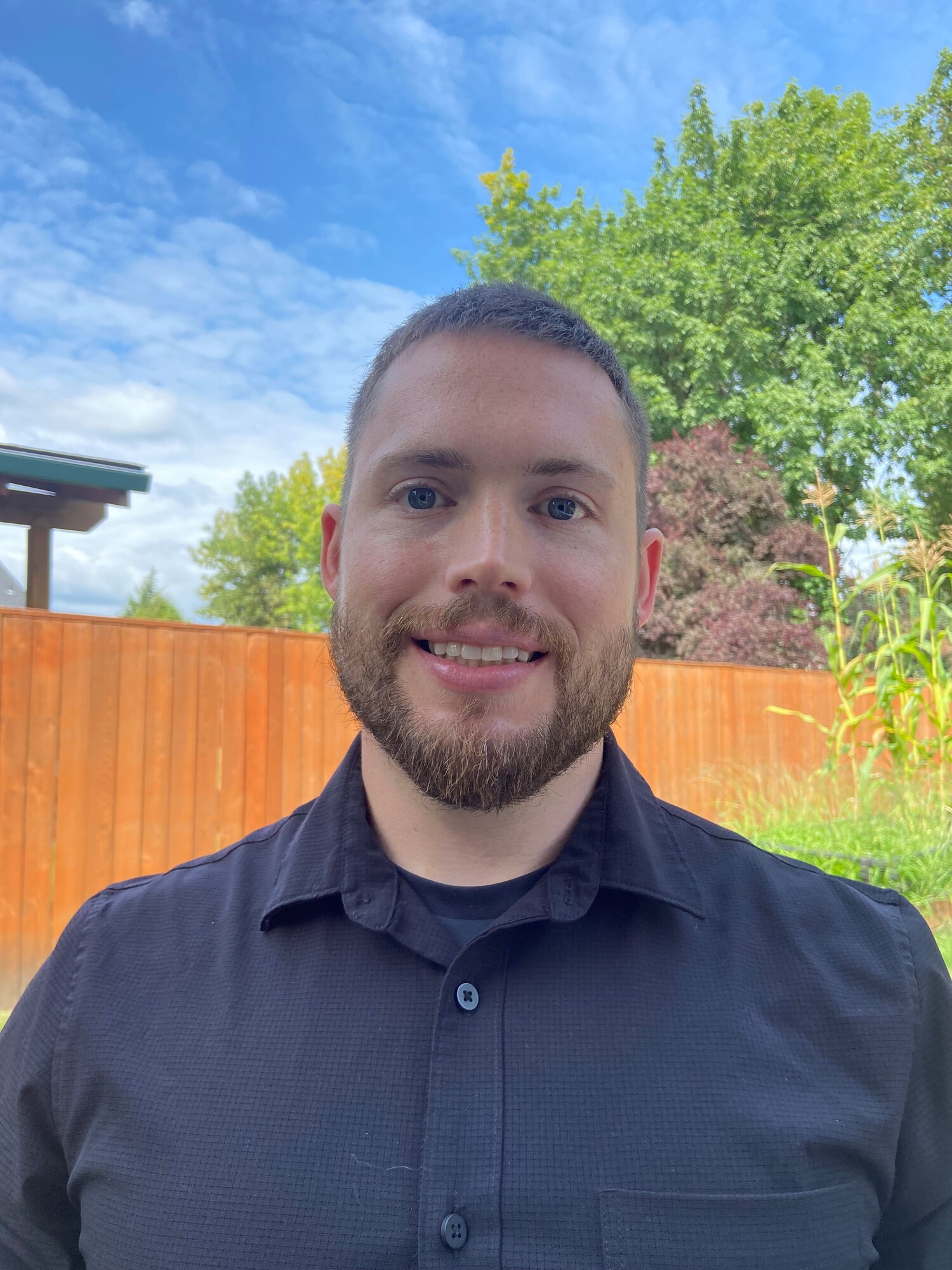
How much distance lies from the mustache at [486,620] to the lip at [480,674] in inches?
1.0

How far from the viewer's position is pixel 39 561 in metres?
6.07

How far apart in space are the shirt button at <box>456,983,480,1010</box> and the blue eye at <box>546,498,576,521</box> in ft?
1.89

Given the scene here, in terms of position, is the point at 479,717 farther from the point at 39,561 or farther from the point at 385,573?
the point at 39,561

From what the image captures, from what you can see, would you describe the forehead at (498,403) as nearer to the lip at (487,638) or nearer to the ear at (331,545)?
the ear at (331,545)

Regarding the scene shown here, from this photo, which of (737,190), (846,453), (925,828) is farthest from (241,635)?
(737,190)

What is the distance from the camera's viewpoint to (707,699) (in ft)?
24.3

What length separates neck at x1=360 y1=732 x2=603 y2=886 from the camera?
118 cm

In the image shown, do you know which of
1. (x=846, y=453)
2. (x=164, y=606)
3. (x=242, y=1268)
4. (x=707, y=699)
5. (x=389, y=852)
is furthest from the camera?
(x=164, y=606)

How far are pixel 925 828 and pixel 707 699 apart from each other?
3697mm

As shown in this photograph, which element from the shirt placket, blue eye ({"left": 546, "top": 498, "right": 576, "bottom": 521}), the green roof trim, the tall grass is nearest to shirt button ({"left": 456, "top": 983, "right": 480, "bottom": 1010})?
the shirt placket

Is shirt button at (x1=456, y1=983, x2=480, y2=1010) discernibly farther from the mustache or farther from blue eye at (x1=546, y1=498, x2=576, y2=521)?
blue eye at (x1=546, y1=498, x2=576, y2=521)

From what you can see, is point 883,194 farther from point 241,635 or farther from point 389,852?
point 389,852

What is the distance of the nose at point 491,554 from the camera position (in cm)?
113

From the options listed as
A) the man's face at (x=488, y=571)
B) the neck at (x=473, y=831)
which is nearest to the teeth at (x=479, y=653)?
the man's face at (x=488, y=571)
